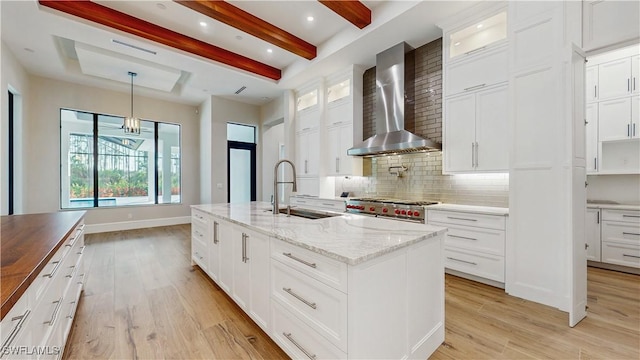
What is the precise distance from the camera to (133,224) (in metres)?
6.11

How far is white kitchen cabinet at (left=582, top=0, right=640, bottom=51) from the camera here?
2094 mm

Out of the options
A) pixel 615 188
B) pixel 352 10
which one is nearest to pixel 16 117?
pixel 352 10

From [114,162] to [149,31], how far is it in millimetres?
3895

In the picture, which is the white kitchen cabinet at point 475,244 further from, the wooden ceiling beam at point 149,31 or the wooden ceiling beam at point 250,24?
the wooden ceiling beam at point 149,31

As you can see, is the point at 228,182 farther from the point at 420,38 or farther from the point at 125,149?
the point at 420,38

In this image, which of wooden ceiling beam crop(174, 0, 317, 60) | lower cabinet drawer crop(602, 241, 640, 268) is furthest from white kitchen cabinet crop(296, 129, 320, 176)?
lower cabinet drawer crop(602, 241, 640, 268)

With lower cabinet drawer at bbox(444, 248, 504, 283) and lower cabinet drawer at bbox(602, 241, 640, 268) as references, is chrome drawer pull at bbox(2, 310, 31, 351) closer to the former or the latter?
lower cabinet drawer at bbox(444, 248, 504, 283)

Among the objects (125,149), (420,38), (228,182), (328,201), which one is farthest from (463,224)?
(125,149)

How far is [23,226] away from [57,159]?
15.3ft

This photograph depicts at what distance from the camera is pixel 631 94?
10.5 ft

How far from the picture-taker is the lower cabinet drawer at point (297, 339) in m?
1.32

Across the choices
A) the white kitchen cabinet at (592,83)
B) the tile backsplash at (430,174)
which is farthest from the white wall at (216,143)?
the white kitchen cabinet at (592,83)

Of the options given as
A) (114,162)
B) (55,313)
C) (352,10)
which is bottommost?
(55,313)

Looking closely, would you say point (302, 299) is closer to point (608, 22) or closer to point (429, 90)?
point (608, 22)
